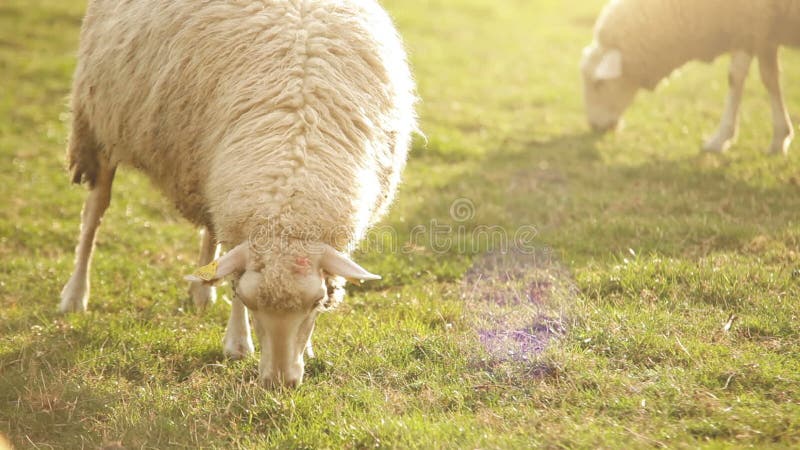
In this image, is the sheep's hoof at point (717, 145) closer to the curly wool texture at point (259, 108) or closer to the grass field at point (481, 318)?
the grass field at point (481, 318)

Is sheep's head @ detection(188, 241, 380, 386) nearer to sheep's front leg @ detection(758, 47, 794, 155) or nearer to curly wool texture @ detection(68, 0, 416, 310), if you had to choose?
curly wool texture @ detection(68, 0, 416, 310)

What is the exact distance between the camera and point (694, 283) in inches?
195

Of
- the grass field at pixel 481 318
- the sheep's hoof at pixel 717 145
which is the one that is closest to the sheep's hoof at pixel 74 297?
the grass field at pixel 481 318

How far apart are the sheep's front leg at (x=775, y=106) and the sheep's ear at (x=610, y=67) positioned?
1548 millimetres

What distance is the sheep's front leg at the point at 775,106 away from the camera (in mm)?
8422

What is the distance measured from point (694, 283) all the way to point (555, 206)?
7.75 ft

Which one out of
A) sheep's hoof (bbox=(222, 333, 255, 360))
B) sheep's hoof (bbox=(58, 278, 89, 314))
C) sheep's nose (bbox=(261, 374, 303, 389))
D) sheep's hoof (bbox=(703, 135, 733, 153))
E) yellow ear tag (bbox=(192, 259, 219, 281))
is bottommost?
sheep's hoof (bbox=(58, 278, 89, 314))

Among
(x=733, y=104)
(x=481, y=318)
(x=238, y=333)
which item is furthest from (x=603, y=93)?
(x=238, y=333)

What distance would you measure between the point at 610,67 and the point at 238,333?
622 centimetres

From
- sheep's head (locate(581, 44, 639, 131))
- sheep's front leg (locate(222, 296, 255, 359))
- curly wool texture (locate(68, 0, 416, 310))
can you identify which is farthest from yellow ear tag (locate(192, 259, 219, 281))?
sheep's head (locate(581, 44, 639, 131))

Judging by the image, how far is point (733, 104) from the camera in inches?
353

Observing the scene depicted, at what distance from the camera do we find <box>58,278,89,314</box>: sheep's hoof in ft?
18.8

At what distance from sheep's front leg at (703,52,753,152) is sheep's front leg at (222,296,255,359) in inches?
233

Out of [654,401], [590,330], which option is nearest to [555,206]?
[590,330]
